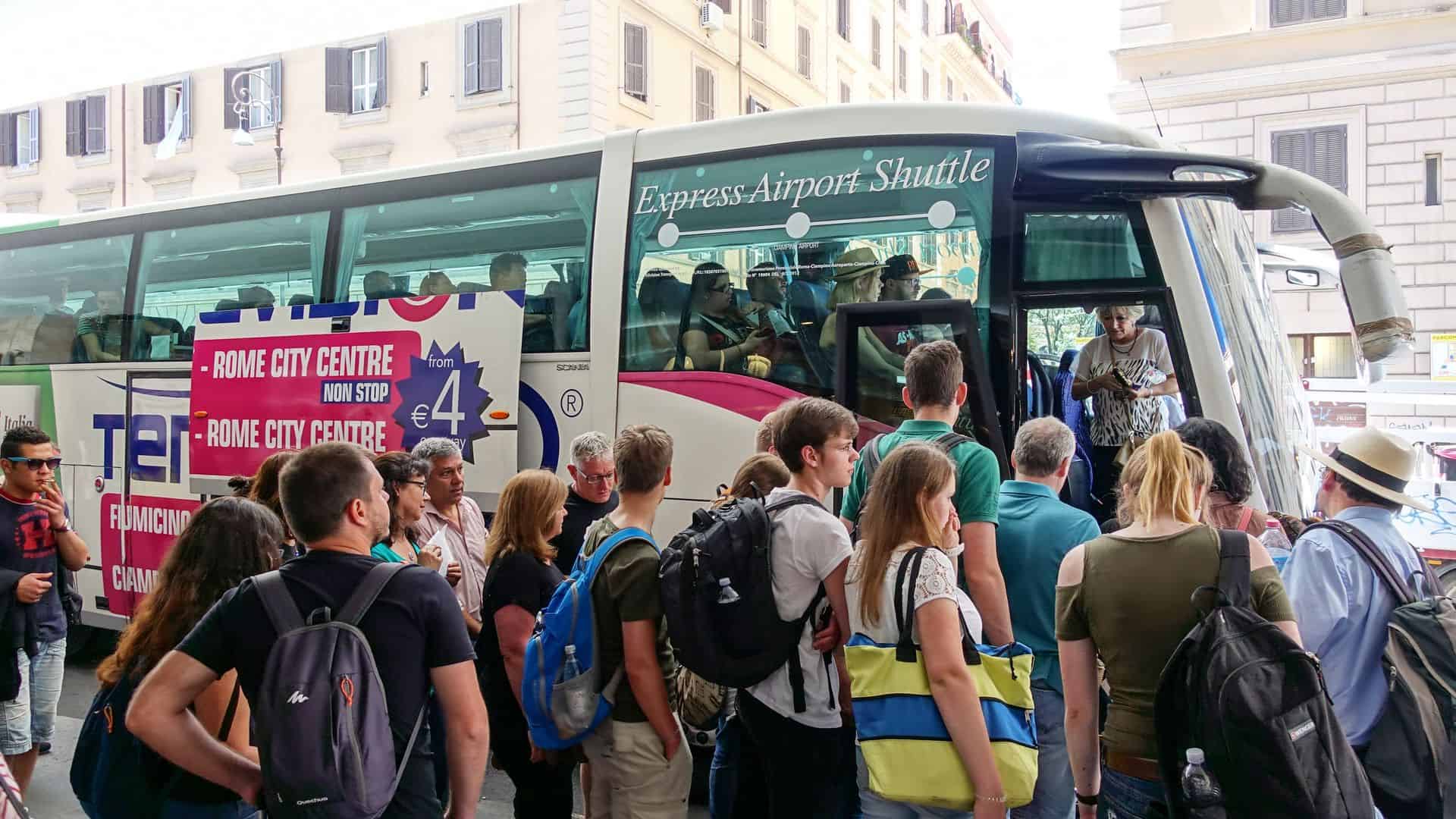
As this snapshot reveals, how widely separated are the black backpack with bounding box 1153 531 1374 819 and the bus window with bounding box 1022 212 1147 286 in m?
3.10

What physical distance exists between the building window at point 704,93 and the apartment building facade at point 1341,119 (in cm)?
1277

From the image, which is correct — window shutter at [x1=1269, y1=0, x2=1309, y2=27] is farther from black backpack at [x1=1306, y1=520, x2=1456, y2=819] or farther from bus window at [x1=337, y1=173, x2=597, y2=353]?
black backpack at [x1=1306, y1=520, x2=1456, y2=819]

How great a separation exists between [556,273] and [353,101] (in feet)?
80.5

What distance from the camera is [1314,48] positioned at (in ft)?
62.1

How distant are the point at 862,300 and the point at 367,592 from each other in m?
3.98

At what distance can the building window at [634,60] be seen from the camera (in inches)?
1050

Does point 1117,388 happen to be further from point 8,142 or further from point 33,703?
point 8,142

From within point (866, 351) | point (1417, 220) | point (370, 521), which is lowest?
point (370, 521)

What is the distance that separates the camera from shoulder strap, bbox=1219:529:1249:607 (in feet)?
9.42

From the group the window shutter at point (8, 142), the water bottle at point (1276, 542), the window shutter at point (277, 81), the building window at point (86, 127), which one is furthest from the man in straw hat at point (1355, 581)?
the window shutter at point (8, 142)

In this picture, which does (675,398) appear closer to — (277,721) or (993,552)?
(993,552)

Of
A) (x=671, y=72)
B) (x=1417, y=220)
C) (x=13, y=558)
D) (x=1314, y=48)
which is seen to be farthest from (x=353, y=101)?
(x=13, y=558)

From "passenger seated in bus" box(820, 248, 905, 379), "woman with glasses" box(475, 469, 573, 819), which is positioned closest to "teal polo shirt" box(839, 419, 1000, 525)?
"woman with glasses" box(475, 469, 573, 819)

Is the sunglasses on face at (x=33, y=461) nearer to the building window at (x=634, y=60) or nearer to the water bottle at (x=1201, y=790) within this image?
the water bottle at (x=1201, y=790)
